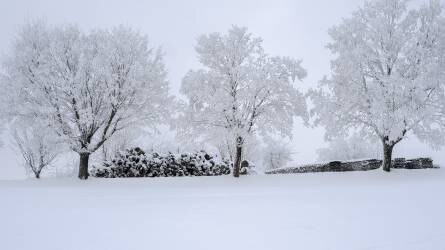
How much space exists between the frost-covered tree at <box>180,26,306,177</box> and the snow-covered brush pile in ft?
5.51

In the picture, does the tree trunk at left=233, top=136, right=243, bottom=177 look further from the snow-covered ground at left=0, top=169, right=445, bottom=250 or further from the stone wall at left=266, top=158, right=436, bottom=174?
the stone wall at left=266, top=158, right=436, bottom=174

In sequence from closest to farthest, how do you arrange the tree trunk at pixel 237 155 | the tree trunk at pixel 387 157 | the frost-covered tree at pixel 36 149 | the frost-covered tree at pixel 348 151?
the tree trunk at pixel 237 155 → the tree trunk at pixel 387 157 → the frost-covered tree at pixel 36 149 → the frost-covered tree at pixel 348 151

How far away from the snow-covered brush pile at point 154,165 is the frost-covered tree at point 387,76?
8.02m

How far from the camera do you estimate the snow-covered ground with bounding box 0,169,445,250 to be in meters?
7.61

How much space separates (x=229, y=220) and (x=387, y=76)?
50.6 ft

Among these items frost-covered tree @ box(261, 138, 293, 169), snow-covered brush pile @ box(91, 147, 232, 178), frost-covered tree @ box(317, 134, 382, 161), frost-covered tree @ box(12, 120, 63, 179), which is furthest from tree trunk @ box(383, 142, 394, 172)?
frost-covered tree @ box(261, 138, 293, 169)

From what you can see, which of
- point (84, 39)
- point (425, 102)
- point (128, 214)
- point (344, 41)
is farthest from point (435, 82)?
point (84, 39)

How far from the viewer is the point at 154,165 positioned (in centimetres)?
2250

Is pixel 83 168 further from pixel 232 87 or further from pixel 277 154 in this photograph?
pixel 277 154

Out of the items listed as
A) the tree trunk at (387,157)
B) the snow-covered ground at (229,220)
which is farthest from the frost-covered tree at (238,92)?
the snow-covered ground at (229,220)

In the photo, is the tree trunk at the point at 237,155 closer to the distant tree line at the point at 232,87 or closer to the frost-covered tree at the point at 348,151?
the distant tree line at the point at 232,87

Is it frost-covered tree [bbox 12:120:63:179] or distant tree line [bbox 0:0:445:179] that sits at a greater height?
distant tree line [bbox 0:0:445:179]

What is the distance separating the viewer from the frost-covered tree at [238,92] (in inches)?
843

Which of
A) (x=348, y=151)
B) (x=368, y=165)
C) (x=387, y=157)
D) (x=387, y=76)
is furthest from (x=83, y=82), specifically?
(x=348, y=151)
